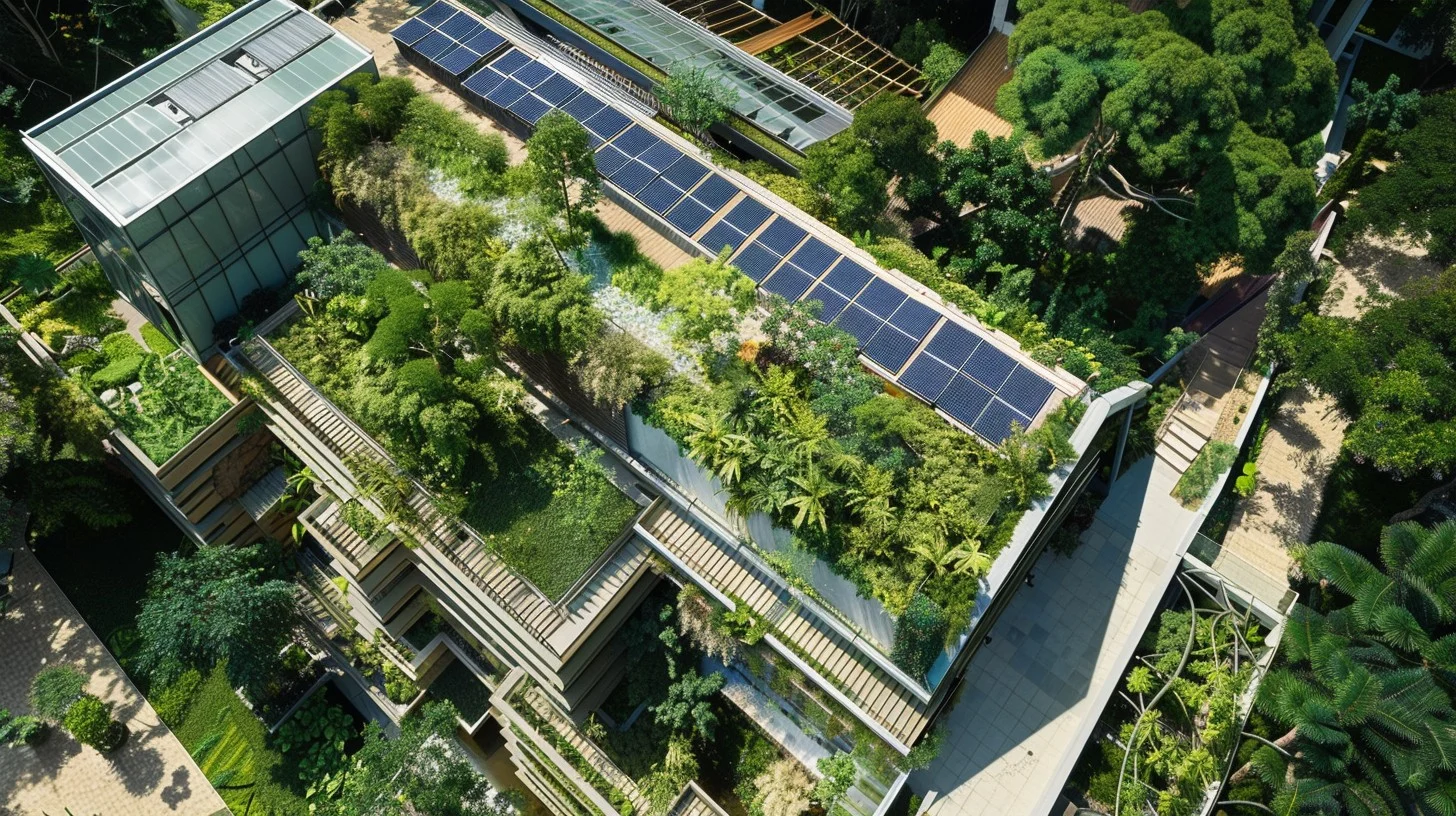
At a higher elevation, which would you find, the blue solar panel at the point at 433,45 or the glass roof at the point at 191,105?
the blue solar panel at the point at 433,45

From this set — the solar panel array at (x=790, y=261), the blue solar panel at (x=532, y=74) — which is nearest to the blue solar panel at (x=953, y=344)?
the solar panel array at (x=790, y=261)

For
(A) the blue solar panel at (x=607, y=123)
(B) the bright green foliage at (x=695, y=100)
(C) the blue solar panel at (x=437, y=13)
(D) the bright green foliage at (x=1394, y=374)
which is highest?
(D) the bright green foliage at (x=1394, y=374)

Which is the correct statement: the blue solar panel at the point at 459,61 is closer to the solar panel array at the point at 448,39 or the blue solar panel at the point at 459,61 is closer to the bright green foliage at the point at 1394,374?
the solar panel array at the point at 448,39

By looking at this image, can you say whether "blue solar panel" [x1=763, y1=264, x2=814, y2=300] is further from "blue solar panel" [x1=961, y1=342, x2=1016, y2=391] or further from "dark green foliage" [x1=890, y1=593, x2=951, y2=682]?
"dark green foliage" [x1=890, y1=593, x2=951, y2=682]

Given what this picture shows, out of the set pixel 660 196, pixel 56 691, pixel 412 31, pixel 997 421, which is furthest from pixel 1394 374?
pixel 56 691

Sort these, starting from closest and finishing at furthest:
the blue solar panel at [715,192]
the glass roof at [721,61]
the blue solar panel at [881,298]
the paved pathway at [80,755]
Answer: the blue solar panel at [881,298]
the blue solar panel at [715,192]
the paved pathway at [80,755]
the glass roof at [721,61]

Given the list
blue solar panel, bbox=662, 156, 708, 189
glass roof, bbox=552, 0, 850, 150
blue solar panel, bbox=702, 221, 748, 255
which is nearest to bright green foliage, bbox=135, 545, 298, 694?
blue solar panel, bbox=702, 221, 748, 255
